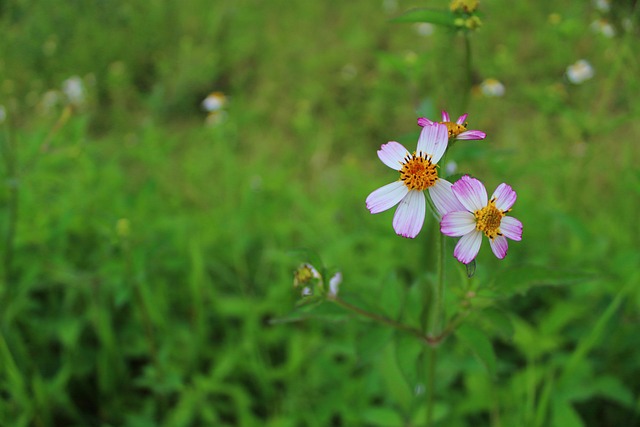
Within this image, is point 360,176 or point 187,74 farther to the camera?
point 187,74

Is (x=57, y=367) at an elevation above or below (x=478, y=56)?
below

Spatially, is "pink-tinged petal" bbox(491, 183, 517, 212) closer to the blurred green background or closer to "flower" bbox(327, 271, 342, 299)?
the blurred green background

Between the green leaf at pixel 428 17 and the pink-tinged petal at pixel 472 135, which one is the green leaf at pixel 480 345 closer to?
the pink-tinged petal at pixel 472 135

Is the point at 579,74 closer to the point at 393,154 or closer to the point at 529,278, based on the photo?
the point at 529,278

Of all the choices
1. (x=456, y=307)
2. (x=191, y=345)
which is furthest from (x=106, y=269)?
(x=456, y=307)

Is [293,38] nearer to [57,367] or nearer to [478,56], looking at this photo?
[478,56]

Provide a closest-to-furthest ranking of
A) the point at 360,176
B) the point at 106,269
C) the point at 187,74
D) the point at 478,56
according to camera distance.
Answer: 1. the point at 106,269
2. the point at 360,176
3. the point at 478,56
4. the point at 187,74

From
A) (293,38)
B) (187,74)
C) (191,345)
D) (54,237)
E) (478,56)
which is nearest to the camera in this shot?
(191,345)

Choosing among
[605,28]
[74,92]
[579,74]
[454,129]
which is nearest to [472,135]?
[454,129]
